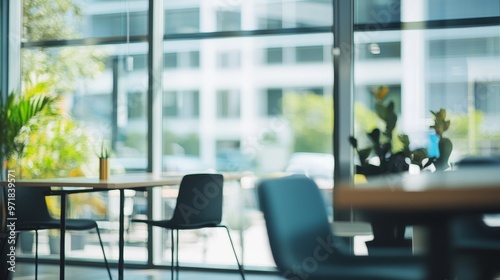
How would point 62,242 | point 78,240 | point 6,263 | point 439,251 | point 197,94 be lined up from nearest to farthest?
point 439,251 → point 62,242 → point 6,263 → point 197,94 → point 78,240

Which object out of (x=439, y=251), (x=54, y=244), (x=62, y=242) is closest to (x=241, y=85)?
(x=54, y=244)

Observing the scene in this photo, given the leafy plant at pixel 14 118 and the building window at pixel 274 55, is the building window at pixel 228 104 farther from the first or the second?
the leafy plant at pixel 14 118

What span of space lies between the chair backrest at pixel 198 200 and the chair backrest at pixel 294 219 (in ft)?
7.58

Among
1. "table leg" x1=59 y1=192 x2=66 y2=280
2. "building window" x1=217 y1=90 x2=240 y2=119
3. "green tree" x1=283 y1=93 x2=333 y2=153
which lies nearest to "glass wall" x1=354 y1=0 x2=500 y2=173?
"green tree" x1=283 y1=93 x2=333 y2=153

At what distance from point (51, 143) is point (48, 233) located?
797mm

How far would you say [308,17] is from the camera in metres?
6.11

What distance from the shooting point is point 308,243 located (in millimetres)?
2596

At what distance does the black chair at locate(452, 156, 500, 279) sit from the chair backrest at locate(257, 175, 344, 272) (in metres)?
0.46

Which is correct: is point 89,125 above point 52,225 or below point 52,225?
above

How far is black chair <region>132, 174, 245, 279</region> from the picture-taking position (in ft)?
16.4

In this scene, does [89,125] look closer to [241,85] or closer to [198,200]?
[241,85]

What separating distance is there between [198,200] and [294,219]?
250 centimetres

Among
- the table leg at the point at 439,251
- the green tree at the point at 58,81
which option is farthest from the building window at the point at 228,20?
the table leg at the point at 439,251

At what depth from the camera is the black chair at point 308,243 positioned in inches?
93.1
